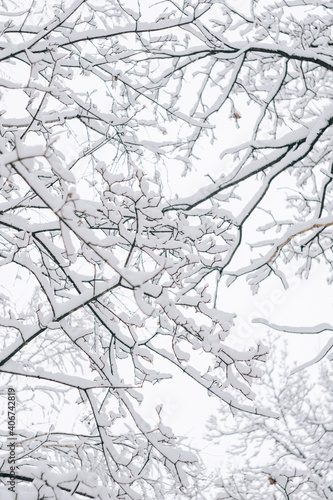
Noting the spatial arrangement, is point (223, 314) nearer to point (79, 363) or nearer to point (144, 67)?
point (144, 67)

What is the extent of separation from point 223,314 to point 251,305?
80690 mm

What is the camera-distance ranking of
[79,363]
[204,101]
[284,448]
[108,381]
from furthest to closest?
[284,448]
[79,363]
[204,101]
[108,381]

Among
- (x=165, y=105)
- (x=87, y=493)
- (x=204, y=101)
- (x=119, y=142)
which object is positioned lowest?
(x=87, y=493)

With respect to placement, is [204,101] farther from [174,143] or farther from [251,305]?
[251,305]

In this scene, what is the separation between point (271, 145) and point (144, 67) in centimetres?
143

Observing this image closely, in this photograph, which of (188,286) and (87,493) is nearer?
(87,493)

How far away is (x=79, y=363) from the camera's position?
505 centimetres

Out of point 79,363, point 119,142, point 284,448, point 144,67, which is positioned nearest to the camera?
point 119,142

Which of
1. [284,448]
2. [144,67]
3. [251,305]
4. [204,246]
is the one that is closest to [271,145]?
[204,246]

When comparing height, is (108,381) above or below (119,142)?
below

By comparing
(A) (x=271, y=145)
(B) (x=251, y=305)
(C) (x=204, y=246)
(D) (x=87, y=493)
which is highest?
(B) (x=251, y=305)

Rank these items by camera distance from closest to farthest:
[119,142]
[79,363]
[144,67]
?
[119,142] → [144,67] → [79,363]

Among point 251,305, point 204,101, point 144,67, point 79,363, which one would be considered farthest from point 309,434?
point 251,305

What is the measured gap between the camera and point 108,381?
2250 millimetres
